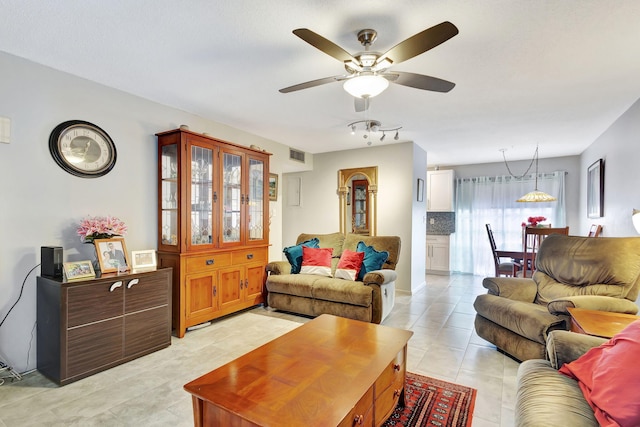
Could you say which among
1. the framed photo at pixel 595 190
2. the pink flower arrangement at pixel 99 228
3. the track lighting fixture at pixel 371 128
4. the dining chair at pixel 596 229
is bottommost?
the dining chair at pixel 596 229

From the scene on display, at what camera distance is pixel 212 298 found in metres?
3.52

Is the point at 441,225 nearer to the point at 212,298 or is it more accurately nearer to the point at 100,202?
the point at 212,298

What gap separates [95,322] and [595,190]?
6338 millimetres

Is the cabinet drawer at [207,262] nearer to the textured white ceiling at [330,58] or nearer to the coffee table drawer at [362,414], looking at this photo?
the textured white ceiling at [330,58]

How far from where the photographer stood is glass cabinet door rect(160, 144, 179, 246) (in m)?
3.31

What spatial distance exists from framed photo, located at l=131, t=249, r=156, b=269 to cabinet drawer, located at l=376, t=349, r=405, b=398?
7.88ft

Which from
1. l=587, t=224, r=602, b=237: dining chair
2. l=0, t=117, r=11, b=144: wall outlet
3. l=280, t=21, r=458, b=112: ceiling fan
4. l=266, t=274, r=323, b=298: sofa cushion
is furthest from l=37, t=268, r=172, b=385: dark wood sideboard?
l=587, t=224, r=602, b=237: dining chair

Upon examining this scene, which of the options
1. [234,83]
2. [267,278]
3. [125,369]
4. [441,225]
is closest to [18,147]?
[234,83]

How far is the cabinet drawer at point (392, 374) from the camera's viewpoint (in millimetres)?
1620

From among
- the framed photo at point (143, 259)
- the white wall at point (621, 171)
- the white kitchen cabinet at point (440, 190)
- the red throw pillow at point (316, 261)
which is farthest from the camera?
the white kitchen cabinet at point (440, 190)

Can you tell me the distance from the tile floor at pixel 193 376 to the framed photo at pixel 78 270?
2.54 ft

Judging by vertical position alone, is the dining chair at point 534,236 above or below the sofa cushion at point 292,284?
above

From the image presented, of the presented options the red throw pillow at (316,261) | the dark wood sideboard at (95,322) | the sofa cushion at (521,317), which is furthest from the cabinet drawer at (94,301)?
the sofa cushion at (521,317)

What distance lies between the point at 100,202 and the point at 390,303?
3283 mm
